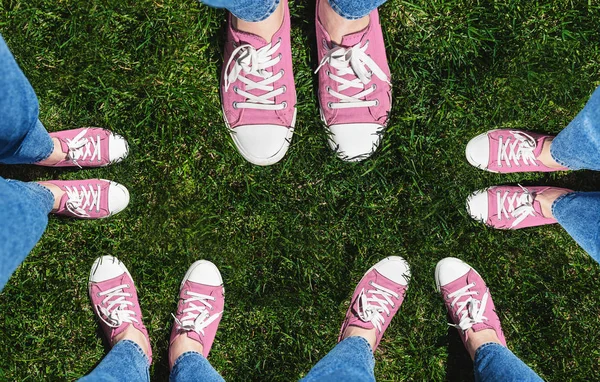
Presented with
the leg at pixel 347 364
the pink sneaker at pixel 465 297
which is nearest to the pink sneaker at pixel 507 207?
the pink sneaker at pixel 465 297

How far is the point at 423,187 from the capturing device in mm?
2254

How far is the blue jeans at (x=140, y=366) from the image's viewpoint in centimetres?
198

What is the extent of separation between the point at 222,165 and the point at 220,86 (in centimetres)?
36

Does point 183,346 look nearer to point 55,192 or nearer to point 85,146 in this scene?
point 55,192

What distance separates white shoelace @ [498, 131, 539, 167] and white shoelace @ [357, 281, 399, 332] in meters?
0.79

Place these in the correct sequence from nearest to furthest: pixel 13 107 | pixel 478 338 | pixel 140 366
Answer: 1. pixel 13 107
2. pixel 140 366
3. pixel 478 338

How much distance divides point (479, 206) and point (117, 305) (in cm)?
173

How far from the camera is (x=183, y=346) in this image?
220cm

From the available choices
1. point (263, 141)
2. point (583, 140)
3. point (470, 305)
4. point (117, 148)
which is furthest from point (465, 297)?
point (117, 148)

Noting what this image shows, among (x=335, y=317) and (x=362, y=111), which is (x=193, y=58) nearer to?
(x=362, y=111)

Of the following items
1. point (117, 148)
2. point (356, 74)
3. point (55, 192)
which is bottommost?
point (55, 192)

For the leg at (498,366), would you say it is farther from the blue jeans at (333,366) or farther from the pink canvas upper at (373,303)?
the pink canvas upper at (373,303)

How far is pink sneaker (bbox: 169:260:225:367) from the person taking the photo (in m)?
2.22

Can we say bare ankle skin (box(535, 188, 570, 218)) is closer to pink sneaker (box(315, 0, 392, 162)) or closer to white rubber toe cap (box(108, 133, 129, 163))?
pink sneaker (box(315, 0, 392, 162))
